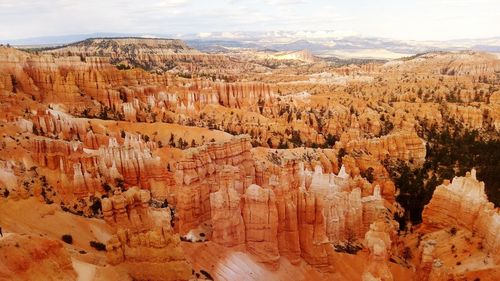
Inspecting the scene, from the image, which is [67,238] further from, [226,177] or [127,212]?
[226,177]

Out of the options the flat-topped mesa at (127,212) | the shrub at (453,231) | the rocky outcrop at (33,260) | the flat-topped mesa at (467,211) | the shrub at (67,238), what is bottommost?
the shrub at (453,231)

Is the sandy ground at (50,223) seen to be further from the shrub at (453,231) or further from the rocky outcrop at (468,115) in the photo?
the rocky outcrop at (468,115)

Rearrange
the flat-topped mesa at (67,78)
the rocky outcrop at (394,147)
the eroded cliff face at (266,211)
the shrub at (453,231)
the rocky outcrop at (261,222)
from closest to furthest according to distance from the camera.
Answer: the eroded cliff face at (266,211), the rocky outcrop at (261,222), the shrub at (453,231), the rocky outcrop at (394,147), the flat-topped mesa at (67,78)

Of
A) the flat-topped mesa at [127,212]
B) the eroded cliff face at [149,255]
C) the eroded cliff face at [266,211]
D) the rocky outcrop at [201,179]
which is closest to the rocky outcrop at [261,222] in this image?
the eroded cliff face at [266,211]

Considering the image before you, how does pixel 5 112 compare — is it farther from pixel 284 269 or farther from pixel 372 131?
pixel 372 131

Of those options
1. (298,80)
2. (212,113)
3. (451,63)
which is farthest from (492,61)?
(212,113)

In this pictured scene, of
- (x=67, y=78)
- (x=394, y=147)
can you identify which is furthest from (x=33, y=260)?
(x=67, y=78)

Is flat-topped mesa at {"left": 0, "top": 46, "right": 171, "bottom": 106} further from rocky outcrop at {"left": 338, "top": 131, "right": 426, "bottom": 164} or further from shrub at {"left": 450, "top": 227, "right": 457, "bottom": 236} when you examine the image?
shrub at {"left": 450, "top": 227, "right": 457, "bottom": 236}

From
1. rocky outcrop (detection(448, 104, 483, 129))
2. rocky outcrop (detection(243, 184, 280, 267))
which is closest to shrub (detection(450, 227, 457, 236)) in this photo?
rocky outcrop (detection(243, 184, 280, 267))
